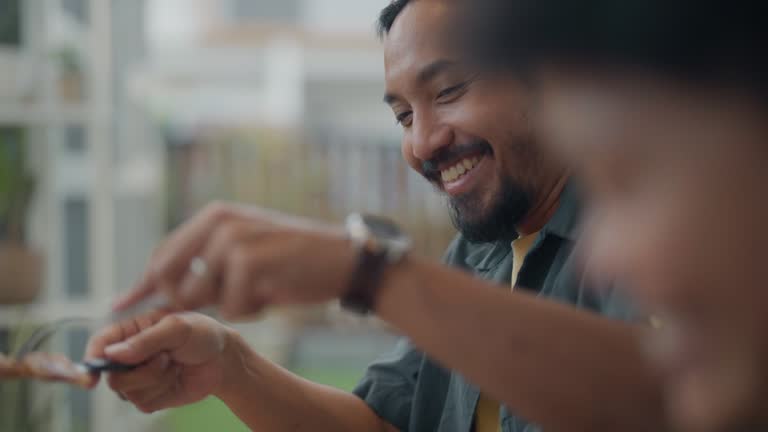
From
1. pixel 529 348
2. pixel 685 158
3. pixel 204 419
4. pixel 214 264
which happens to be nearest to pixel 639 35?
pixel 685 158

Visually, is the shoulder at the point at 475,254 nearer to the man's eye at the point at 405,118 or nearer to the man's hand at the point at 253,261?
the man's eye at the point at 405,118

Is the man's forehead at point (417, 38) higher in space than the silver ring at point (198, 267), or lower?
higher

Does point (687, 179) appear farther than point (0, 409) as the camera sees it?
No

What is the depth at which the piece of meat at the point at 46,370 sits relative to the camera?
0.85 meters

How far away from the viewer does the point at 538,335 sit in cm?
55

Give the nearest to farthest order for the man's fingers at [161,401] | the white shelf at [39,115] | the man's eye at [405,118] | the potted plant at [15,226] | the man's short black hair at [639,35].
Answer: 1. the man's short black hair at [639,35]
2. the man's fingers at [161,401]
3. the man's eye at [405,118]
4. the potted plant at [15,226]
5. the white shelf at [39,115]

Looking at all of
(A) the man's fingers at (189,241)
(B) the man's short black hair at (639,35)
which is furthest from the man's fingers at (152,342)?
(B) the man's short black hair at (639,35)

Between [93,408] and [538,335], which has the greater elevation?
[538,335]

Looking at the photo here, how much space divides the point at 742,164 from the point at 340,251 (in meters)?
0.26

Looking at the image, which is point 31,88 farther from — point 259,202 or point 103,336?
point 259,202

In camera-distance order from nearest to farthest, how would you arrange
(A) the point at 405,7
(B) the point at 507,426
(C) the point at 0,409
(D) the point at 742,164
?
(D) the point at 742,164 → (B) the point at 507,426 → (A) the point at 405,7 → (C) the point at 0,409

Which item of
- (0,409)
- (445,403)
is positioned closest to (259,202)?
(0,409)

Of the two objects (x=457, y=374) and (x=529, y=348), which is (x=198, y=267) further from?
(x=457, y=374)

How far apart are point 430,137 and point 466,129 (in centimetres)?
5
